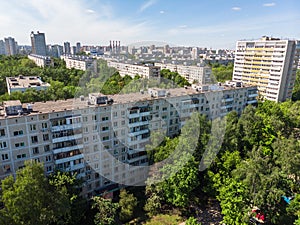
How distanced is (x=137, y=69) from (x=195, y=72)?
12.1 metres

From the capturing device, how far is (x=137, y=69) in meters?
44.2

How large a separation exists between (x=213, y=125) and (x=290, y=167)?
559 centimetres

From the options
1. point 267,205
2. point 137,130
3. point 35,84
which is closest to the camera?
point 267,205

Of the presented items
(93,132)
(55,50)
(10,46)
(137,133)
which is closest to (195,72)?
(137,133)

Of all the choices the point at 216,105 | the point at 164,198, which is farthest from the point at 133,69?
the point at 164,198

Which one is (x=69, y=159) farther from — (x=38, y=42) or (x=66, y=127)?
(x=38, y=42)

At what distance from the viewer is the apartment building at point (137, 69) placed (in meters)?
41.7

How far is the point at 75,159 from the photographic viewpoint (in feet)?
44.4

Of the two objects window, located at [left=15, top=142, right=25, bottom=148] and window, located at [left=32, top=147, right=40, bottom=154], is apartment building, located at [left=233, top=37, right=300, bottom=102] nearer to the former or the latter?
window, located at [left=32, top=147, right=40, bottom=154]

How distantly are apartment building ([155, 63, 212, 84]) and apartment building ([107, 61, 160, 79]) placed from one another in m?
7.40

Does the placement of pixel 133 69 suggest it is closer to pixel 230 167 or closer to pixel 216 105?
pixel 216 105

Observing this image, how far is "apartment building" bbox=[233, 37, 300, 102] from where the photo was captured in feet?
105

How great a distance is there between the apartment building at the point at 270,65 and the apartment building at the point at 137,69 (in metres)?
15.6

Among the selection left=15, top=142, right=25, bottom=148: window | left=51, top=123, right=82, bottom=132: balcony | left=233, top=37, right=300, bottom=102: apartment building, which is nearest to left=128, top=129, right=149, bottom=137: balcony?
left=51, top=123, right=82, bottom=132: balcony
